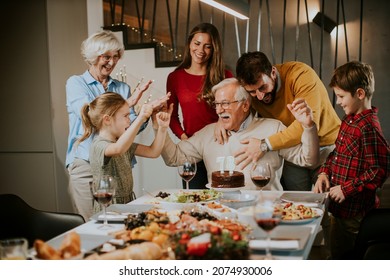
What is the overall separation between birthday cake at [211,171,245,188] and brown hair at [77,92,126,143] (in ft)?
2.45

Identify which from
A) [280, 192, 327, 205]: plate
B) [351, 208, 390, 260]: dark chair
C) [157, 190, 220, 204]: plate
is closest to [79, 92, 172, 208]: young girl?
[157, 190, 220, 204]: plate

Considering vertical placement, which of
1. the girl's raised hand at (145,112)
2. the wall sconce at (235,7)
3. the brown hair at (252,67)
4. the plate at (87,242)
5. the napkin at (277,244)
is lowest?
the plate at (87,242)

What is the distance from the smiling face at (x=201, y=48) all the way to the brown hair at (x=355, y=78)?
30.8 inches

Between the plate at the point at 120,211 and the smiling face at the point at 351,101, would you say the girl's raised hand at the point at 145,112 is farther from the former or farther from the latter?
the smiling face at the point at 351,101

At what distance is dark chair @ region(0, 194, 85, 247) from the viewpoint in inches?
117

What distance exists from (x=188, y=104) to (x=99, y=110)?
55 cm

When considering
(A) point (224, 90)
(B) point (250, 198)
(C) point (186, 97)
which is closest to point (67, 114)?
(C) point (186, 97)

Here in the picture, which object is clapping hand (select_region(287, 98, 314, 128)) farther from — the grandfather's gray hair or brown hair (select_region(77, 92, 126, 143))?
brown hair (select_region(77, 92, 126, 143))

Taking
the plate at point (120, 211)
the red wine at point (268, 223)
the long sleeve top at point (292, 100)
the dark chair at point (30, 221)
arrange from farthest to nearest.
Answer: the long sleeve top at point (292, 100)
the dark chair at point (30, 221)
the plate at point (120, 211)
the red wine at point (268, 223)

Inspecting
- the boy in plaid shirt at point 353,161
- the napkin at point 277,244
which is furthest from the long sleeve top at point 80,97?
the napkin at point 277,244

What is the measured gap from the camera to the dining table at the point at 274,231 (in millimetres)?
2049

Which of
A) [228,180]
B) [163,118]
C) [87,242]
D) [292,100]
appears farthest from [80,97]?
[87,242]

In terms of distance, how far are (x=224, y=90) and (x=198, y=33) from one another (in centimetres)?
38

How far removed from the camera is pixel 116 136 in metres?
3.39
